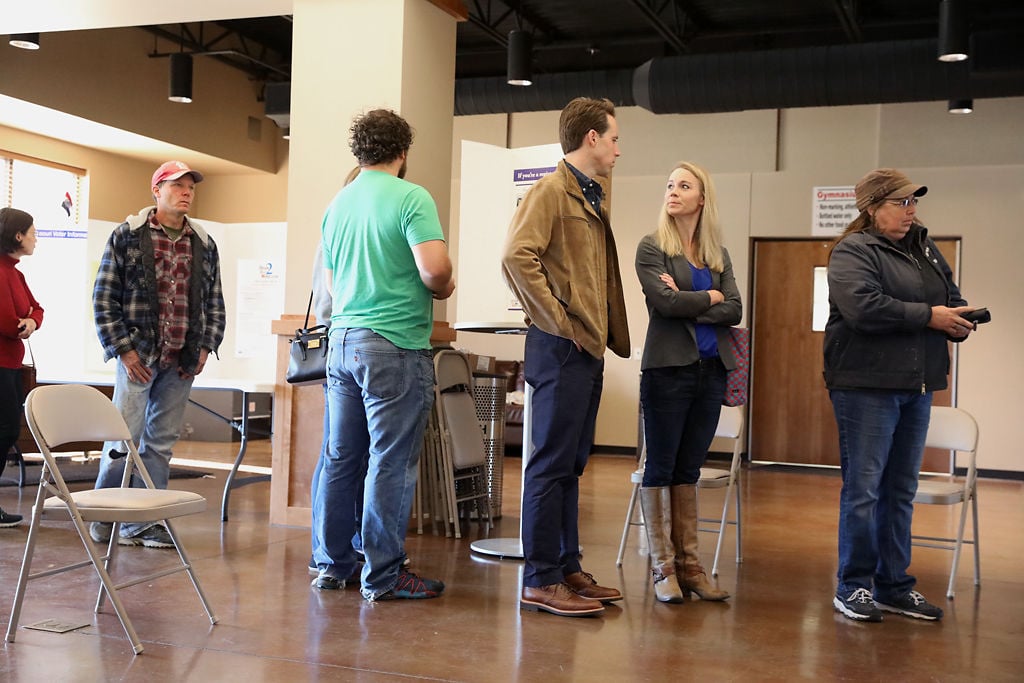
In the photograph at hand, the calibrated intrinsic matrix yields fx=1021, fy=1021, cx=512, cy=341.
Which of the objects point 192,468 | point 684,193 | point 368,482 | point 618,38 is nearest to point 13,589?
point 368,482

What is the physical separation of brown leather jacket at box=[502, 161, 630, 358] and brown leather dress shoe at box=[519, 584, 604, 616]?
2.66 ft

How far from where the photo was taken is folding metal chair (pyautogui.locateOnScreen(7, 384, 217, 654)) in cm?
286

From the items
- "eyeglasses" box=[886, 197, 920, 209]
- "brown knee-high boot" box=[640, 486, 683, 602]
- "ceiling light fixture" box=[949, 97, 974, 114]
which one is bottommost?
"brown knee-high boot" box=[640, 486, 683, 602]

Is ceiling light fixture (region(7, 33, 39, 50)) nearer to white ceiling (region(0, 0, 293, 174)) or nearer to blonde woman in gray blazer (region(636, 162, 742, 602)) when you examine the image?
white ceiling (region(0, 0, 293, 174))

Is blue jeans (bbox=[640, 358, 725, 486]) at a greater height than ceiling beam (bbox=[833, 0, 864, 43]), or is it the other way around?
ceiling beam (bbox=[833, 0, 864, 43])

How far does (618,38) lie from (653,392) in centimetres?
760

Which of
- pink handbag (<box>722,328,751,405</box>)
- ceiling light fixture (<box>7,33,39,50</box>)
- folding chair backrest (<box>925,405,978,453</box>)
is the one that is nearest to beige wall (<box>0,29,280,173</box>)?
ceiling light fixture (<box>7,33,39,50</box>)

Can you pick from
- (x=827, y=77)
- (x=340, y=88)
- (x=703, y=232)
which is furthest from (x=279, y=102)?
(x=703, y=232)

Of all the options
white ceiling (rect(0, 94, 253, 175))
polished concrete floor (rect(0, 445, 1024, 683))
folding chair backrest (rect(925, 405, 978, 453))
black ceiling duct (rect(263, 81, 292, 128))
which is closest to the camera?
polished concrete floor (rect(0, 445, 1024, 683))

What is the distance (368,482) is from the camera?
3475 millimetres

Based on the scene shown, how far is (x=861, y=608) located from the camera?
352cm

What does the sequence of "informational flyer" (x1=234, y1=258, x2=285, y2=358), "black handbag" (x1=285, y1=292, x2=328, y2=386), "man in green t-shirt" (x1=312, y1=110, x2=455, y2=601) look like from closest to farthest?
"man in green t-shirt" (x1=312, y1=110, x2=455, y2=601)
"black handbag" (x1=285, y1=292, x2=328, y2=386)
"informational flyer" (x1=234, y1=258, x2=285, y2=358)

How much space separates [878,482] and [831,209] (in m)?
6.85

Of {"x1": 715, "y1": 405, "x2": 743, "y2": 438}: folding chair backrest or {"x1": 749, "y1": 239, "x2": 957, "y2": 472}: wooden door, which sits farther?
{"x1": 749, "y1": 239, "x2": 957, "y2": 472}: wooden door
